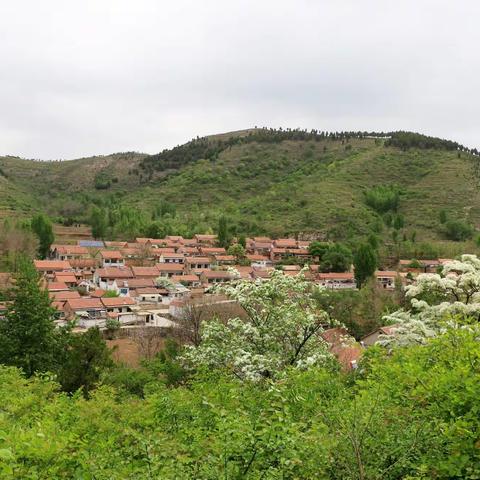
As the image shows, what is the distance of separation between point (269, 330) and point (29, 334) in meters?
12.9

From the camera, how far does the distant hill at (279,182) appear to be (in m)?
82.2

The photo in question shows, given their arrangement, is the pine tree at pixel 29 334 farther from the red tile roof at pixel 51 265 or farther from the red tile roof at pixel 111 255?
the red tile roof at pixel 111 255

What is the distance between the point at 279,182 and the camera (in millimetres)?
110000

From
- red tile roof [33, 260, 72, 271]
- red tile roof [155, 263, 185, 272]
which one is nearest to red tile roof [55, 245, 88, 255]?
red tile roof [33, 260, 72, 271]

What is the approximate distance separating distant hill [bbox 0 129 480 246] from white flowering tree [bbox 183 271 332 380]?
6177cm

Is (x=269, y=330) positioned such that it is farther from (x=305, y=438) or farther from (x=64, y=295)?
(x=64, y=295)

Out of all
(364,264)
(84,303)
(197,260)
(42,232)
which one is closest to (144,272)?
(197,260)

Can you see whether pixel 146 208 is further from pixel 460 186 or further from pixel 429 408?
pixel 429 408

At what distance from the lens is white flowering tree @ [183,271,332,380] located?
12602 mm

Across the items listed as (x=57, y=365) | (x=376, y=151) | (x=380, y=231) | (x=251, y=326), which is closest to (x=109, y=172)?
(x=376, y=151)

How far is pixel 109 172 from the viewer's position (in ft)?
458

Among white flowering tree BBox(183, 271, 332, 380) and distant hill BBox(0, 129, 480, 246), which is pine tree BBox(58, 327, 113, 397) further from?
distant hill BBox(0, 129, 480, 246)

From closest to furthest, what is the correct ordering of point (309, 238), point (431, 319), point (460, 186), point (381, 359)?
point (381, 359), point (431, 319), point (309, 238), point (460, 186)

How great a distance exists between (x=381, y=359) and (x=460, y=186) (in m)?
89.9
